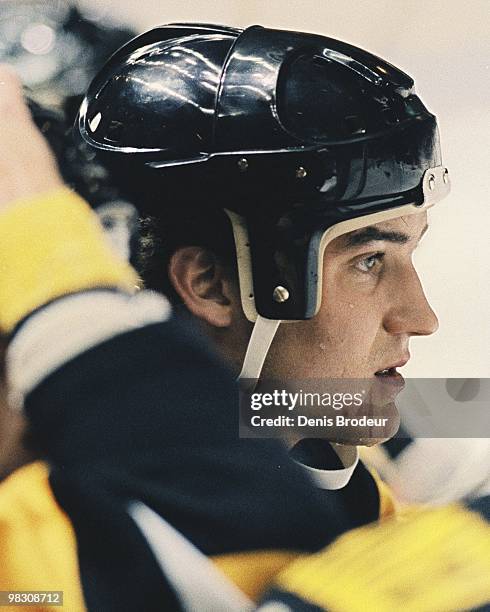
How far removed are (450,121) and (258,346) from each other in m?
0.39

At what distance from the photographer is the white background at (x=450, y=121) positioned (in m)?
1.50

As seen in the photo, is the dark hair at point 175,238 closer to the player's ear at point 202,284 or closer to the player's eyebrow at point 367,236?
the player's ear at point 202,284

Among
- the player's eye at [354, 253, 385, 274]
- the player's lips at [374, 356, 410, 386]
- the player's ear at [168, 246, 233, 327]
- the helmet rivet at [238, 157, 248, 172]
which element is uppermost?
the helmet rivet at [238, 157, 248, 172]

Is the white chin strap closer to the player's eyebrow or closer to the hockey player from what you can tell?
the hockey player

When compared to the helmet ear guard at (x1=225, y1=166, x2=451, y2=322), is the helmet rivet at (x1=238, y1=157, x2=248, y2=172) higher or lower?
higher

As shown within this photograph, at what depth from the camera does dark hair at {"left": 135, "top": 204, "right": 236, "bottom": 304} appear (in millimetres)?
1462

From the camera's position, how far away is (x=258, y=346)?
149cm

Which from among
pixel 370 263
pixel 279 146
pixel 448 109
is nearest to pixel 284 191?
pixel 279 146

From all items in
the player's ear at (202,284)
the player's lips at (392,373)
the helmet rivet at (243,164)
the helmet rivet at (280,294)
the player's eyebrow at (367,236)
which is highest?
the helmet rivet at (243,164)

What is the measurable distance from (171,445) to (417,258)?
41 cm

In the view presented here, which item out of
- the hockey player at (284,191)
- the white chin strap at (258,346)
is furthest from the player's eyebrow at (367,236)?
the white chin strap at (258,346)

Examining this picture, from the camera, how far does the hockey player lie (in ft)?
4.65

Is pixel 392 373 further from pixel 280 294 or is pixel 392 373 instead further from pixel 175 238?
pixel 175 238

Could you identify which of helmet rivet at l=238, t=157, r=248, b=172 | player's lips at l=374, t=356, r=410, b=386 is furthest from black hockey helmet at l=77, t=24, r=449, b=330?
player's lips at l=374, t=356, r=410, b=386
